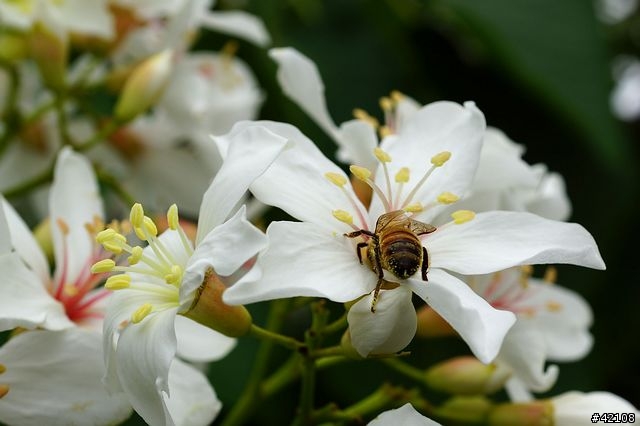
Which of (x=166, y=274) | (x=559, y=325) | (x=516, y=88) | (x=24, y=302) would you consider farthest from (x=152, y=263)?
(x=516, y=88)

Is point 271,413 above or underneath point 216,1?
underneath

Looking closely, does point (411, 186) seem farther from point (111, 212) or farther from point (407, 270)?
point (111, 212)

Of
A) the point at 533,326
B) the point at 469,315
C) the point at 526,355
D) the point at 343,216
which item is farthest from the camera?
the point at 533,326

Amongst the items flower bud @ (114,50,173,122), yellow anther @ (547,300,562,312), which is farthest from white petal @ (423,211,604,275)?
flower bud @ (114,50,173,122)

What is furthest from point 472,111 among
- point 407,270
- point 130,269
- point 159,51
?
point 159,51

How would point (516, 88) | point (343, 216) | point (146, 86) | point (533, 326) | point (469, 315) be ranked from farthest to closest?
point (516, 88)
point (146, 86)
point (533, 326)
point (343, 216)
point (469, 315)

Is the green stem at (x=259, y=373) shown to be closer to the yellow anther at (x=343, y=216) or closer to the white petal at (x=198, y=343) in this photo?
the white petal at (x=198, y=343)

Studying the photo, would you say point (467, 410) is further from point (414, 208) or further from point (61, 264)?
point (61, 264)
